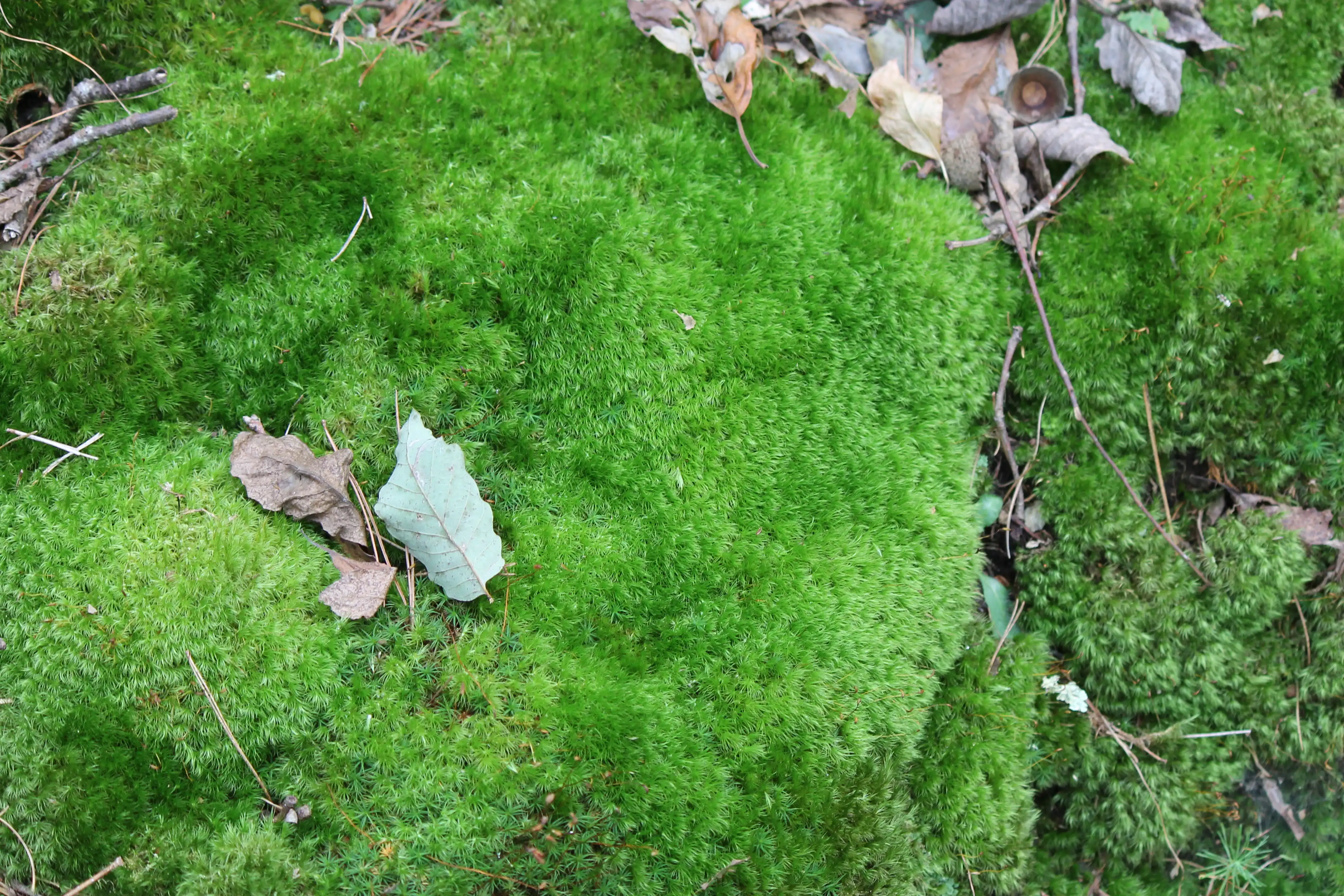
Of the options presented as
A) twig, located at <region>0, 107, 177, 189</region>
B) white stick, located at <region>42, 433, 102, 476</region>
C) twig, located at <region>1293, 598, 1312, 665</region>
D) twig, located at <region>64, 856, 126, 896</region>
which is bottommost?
twig, located at <region>1293, 598, 1312, 665</region>

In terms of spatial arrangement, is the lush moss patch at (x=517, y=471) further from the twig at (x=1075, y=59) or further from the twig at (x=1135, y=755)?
the twig at (x=1075, y=59)

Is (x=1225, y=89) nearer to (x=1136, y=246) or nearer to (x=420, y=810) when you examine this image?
(x=1136, y=246)

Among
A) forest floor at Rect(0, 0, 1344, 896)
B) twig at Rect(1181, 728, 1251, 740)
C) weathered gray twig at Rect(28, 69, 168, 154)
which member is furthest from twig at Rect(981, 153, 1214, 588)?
weathered gray twig at Rect(28, 69, 168, 154)

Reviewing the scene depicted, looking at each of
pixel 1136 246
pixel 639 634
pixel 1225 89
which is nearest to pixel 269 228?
pixel 639 634

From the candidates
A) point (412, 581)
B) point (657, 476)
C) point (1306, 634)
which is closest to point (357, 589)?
point (412, 581)

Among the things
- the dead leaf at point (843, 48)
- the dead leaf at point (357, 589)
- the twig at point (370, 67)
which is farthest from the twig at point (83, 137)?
the dead leaf at point (843, 48)

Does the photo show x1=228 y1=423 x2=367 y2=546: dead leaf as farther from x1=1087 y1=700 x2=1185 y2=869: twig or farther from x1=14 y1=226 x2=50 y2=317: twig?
x1=1087 y1=700 x2=1185 y2=869: twig
